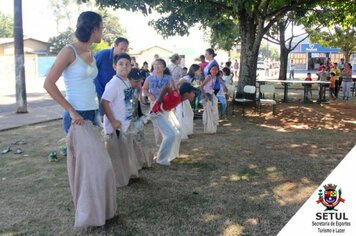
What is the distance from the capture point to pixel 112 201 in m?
3.83

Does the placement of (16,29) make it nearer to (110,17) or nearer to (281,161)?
(281,161)

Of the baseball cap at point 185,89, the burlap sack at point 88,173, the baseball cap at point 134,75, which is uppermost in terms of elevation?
the baseball cap at point 134,75

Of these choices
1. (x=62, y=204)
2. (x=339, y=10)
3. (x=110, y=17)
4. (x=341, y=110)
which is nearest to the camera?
(x=62, y=204)

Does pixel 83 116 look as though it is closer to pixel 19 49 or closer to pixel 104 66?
pixel 104 66

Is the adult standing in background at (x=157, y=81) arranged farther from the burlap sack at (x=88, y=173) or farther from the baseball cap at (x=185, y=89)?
the burlap sack at (x=88, y=173)

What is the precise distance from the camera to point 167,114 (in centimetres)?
596

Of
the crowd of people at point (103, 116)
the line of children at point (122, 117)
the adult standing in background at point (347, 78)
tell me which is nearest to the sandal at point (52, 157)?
the crowd of people at point (103, 116)

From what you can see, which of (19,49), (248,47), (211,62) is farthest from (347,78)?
(19,49)

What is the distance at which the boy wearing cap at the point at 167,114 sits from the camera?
19.0 ft

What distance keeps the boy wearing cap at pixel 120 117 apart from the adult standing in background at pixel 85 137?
73 centimetres

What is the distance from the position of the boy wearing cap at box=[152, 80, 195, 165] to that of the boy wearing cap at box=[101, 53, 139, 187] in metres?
0.94

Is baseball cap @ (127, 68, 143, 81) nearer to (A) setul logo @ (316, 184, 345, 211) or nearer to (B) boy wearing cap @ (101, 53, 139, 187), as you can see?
(B) boy wearing cap @ (101, 53, 139, 187)

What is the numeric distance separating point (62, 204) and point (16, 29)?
27.8 feet

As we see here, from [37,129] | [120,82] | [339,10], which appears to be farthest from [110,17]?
[120,82]
